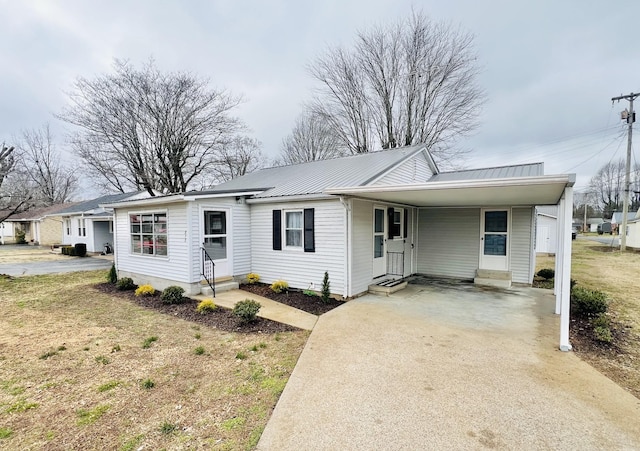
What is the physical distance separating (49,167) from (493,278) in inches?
1716

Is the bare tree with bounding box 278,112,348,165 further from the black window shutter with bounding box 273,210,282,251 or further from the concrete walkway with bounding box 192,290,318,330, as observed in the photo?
the concrete walkway with bounding box 192,290,318,330

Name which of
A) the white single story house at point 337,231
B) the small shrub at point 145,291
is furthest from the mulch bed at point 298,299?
the small shrub at point 145,291

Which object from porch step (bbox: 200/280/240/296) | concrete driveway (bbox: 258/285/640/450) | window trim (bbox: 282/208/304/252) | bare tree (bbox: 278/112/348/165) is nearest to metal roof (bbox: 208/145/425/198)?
window trim (bbox: 282/208/304/252)

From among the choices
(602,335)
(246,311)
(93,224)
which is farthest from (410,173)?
(93,224)

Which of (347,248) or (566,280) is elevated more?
(347,248)

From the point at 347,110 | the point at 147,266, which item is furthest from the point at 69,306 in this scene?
the point at 347,110

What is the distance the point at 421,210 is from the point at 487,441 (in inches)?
332

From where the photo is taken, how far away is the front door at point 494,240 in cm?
906

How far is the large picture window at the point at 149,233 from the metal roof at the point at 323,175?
1764 millimetres

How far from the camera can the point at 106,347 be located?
4750 millimetres

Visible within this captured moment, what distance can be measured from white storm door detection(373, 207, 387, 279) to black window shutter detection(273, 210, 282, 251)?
8.52 feet

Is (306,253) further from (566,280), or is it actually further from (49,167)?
(49,167)

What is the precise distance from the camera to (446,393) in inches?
129

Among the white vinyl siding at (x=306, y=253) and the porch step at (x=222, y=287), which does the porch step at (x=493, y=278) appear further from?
the porch step at (x=222, y=287)
